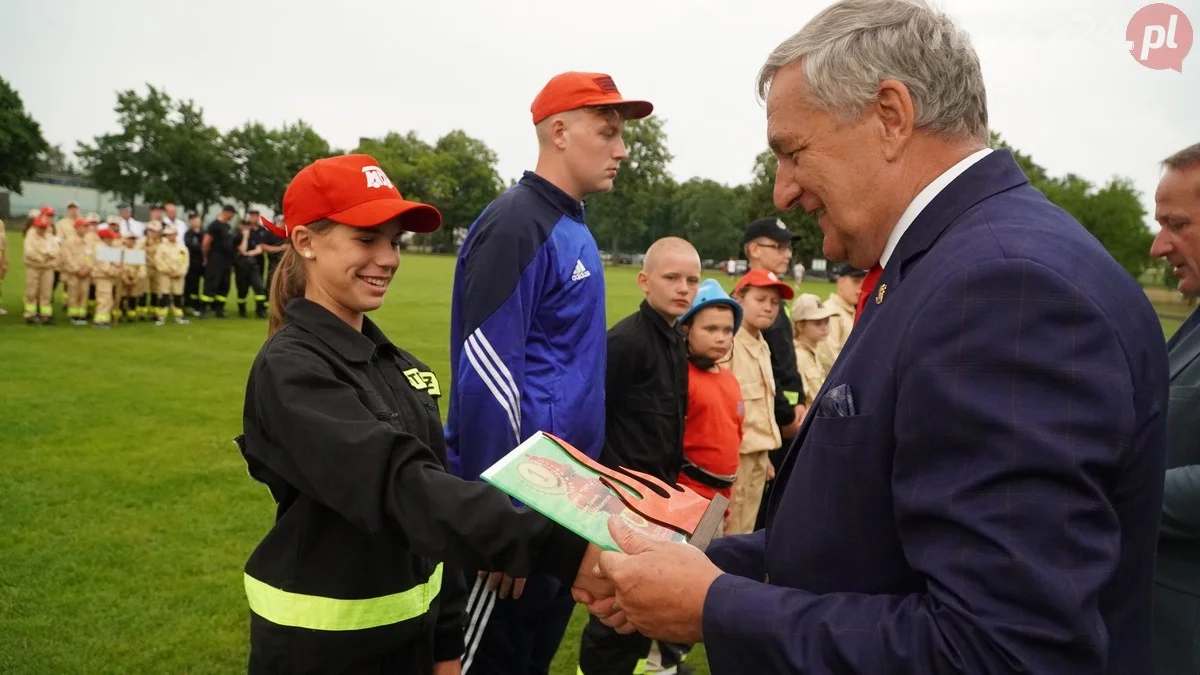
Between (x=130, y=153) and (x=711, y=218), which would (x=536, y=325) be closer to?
(x=130, y=153)

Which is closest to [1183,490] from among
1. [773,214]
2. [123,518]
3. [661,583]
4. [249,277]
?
[661,583]

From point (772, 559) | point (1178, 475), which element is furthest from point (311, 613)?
point (1178, 475)

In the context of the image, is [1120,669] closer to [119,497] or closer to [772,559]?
[772,559]

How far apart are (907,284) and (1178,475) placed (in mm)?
1640

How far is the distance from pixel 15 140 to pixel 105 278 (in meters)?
52.2

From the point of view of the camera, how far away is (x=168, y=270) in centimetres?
1886

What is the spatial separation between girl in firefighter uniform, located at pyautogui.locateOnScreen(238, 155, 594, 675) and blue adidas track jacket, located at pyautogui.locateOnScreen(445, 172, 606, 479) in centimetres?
33

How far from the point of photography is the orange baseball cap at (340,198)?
8.82ft

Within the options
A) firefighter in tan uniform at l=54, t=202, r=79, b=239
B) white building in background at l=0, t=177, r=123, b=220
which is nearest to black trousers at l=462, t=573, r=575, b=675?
firefighter in tan uniform at l=54, t=202, r=79, b=239

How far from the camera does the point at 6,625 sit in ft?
15.5

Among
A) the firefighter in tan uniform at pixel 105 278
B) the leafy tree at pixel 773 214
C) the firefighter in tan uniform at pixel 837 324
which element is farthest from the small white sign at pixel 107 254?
the leafy tree at pixel 773 214

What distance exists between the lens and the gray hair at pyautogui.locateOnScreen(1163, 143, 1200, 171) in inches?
123

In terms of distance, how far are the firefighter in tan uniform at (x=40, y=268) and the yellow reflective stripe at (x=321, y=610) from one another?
17074mm

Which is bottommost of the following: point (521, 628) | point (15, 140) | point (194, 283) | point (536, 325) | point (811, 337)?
point (521, 628)
